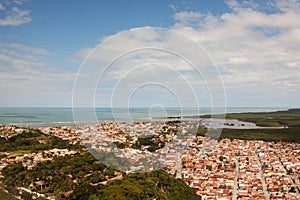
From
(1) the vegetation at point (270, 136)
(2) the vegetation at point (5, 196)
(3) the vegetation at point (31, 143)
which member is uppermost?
(3) the vegetation at point (31, 143)

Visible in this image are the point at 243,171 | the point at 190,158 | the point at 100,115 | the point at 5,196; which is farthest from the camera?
the point at 190,158

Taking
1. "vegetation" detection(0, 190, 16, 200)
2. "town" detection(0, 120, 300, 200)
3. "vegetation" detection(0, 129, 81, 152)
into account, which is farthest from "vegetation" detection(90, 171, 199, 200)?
"vegetation" detection(0, 129, 81, 152)

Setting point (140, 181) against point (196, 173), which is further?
point (196, 173)

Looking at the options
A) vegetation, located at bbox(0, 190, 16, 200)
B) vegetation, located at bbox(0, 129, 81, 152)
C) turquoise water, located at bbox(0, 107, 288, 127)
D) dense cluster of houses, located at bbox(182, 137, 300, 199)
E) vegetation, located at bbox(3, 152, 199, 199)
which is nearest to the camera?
turquoise water, located at bbox(0, 107, 288, 127)

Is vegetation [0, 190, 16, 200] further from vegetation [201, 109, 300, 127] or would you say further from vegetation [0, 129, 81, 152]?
vegetation [201, 109, 300, 127]

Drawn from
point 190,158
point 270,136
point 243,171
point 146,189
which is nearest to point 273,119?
point 270,136

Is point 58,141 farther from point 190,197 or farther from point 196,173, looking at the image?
point 190,197

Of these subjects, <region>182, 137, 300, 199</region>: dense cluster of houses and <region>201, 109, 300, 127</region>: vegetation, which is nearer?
<region>182, 137, 300, 199</region>: dense cluster of houses

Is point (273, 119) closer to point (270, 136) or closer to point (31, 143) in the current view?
point (270, 136)

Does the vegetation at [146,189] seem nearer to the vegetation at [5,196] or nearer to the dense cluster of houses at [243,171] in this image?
the dense cluster of houses at [243,171]

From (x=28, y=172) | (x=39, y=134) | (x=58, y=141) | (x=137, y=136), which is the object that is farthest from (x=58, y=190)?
(x=39, y=134)

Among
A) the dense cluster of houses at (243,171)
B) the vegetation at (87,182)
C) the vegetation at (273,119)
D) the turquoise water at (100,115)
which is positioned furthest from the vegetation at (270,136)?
the vegetation at (87,182)
